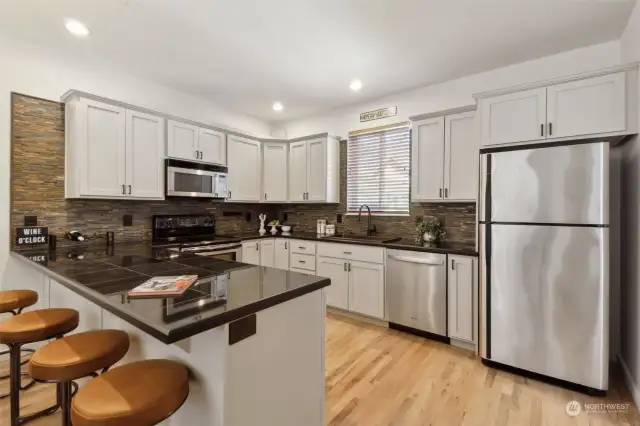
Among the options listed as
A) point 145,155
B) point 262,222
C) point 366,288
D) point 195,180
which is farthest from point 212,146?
point 366,288

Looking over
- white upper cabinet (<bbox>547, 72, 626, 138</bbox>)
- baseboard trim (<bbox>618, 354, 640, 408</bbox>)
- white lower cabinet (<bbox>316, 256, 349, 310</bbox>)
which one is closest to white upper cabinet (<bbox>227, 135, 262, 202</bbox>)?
white lower cabinet (<bbox>316, 256, 349, 310</bbox>)

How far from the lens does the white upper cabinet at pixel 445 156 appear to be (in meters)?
3.07

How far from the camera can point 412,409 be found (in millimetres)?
2029

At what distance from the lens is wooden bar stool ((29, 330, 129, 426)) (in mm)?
1234

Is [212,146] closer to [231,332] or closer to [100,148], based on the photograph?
[100,148]

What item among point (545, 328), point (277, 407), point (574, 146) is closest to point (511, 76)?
point (574, 146)

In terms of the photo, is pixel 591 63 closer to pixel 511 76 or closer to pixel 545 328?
pixel 511 76

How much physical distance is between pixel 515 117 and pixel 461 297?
1.62 meters

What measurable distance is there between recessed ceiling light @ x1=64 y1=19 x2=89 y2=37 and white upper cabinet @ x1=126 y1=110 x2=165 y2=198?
2.36ft

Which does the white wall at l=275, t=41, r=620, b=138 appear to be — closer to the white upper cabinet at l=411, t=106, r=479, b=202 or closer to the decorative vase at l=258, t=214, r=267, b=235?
the white upper cabinet at l=411, t=106, r=479, b=202

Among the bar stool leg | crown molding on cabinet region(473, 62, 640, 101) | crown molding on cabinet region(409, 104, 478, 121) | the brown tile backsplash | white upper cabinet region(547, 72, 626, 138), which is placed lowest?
the bar stool leg

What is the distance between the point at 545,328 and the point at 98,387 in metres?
2.75

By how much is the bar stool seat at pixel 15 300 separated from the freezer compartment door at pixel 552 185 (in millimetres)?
3437

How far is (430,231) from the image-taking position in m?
3.34
